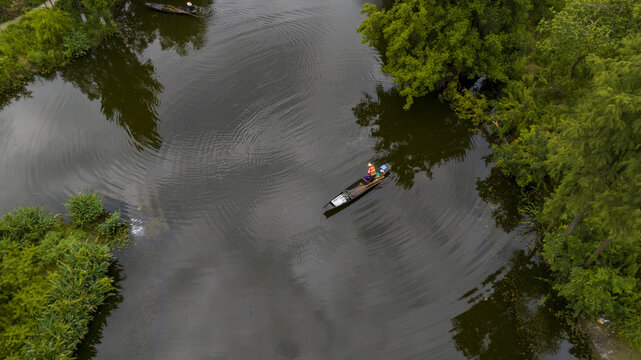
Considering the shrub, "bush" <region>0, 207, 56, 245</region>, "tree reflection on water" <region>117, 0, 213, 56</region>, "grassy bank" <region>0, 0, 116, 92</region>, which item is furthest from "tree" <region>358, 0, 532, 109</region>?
the shrub

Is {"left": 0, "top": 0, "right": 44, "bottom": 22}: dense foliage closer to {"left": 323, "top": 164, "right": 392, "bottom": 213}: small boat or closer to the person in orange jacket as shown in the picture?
{"left": 323, "top": 164, "right": 392, "bottom": 213}: small boat

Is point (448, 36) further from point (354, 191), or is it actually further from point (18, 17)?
point (18, 17)

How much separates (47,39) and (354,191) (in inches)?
1057

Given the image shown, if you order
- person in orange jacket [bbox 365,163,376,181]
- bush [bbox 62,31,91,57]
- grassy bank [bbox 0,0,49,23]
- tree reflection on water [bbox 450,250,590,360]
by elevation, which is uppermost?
grassy bank [bbox 0,0,49,23]

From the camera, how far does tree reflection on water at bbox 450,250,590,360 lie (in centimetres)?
1565

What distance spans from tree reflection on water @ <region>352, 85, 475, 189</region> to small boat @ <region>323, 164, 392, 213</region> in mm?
1303

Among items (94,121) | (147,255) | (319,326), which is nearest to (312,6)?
(94,121)

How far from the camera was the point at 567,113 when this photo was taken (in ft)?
67.1

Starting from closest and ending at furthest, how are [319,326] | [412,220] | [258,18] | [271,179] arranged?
1. [319,326]
2. [412,220]
3. [271,179]
4. [258,18]

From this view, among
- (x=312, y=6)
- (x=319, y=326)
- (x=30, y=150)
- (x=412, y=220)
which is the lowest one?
(x=319, y=326)

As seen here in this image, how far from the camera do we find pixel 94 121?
2455 cm

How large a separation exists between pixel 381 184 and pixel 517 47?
41.7 ft

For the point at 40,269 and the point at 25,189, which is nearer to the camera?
the point at 40,269

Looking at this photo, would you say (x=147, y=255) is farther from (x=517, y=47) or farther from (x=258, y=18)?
(x=517, y=47)
